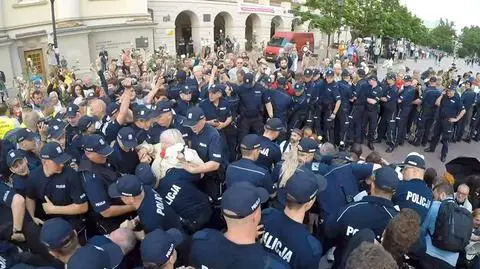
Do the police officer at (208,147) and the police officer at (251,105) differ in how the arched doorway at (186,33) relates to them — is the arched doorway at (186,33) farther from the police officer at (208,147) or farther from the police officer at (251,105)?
the police officer at (208,147)

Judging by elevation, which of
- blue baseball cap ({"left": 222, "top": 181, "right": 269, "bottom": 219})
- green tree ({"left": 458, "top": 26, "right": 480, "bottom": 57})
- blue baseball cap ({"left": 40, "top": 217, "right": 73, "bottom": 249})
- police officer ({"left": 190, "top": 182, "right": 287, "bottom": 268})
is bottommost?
green tree ({"left": 458, "top": 26, "right": 480, "bottom": 57})

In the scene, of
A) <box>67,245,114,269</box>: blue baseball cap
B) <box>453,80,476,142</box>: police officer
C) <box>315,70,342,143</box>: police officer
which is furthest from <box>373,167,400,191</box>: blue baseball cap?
<box>453,80,476,142</box>: police officer

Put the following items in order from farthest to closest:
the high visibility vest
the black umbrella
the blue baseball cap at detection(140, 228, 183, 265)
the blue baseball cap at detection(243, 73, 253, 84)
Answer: the blue baseball cap at detection(243, 73, 253, 84), the high visibility vest, the black umbrella, the blue baseball cap at detection(140, 228, 183, 265)

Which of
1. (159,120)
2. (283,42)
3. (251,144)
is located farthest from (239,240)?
(283,42)

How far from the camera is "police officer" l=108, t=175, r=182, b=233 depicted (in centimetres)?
346

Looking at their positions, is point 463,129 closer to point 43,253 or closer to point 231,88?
point 231,88

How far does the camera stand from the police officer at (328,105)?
9.64 metres

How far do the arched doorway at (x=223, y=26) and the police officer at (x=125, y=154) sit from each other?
31296 mm

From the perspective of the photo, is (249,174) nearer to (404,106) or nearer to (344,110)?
(344,110)

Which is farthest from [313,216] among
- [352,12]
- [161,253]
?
[352,12]

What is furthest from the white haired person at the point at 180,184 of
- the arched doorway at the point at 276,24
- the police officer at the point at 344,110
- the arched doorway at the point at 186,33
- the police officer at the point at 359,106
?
the arched doorway at the point at 276,24

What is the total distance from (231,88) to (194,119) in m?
3.26

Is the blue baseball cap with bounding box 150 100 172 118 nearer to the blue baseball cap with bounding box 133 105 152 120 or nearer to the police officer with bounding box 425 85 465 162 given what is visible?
the blue baseball cap with bounding box 133 105 152 120

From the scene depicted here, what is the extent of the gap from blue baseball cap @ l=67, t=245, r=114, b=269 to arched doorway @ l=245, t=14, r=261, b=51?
36.0m
